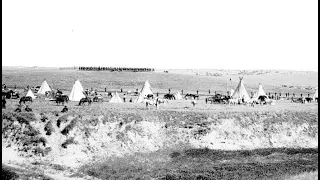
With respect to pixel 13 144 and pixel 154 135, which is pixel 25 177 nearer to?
pixel 13 144

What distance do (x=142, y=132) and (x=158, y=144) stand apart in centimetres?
181

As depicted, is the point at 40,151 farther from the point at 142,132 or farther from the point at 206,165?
the point at 206,165

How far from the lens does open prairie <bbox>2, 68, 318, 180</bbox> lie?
81.7ft

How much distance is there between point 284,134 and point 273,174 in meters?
11.4

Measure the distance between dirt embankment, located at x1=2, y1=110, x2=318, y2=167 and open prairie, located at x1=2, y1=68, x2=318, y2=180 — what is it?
73 millimetres

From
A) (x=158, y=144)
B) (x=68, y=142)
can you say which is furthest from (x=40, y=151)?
(x=158, y=144)

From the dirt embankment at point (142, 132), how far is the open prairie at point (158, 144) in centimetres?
7

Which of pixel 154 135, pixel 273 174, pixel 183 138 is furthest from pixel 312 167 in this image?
pixel 154 135

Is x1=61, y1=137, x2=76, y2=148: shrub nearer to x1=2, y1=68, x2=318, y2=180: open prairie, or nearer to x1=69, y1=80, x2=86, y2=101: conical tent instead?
x1=2, y1=68, x2=318, y2=180: open prairie

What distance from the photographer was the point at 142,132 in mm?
31562

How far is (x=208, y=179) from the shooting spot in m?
23.6

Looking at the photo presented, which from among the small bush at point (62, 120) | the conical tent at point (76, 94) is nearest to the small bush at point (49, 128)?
the small bush at point (62, 120)

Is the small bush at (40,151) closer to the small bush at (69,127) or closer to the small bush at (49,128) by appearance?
the small bush at (49,128)

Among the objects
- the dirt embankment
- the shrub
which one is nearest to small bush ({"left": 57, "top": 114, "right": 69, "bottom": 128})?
the dirt embankment
